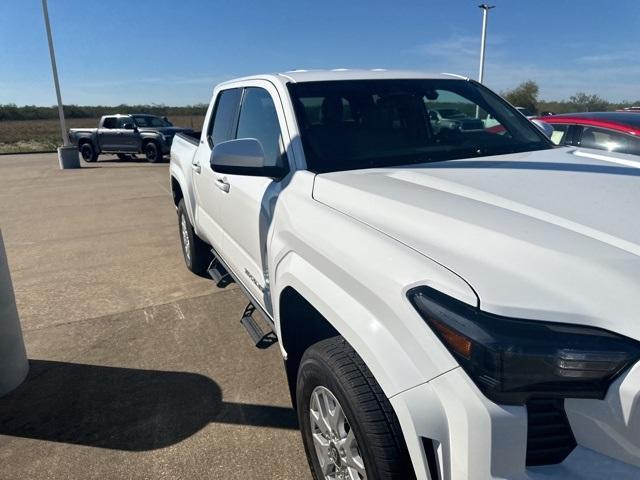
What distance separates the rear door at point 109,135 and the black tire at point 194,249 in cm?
1524

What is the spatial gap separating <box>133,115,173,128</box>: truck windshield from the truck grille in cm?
1952

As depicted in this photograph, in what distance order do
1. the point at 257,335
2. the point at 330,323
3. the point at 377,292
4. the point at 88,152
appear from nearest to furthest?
the point at 377,292 → the point at 330,323 → the point at 257,335 → the point at 88,152

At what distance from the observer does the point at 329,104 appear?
9.57ft

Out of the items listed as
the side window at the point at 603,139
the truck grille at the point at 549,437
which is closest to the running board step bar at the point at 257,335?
the truck grille at the point at 549,437

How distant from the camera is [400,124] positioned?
Result: 3012mm

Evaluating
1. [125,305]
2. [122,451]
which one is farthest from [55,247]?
[122,451]

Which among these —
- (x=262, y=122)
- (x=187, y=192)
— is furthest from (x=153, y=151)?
(x=262, y=122)

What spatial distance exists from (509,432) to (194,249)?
14.1 ft

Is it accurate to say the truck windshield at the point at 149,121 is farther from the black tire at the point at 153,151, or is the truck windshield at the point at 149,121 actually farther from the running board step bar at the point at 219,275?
the running board step bar at the point at 219,275

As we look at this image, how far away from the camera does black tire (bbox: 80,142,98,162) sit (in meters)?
19.5

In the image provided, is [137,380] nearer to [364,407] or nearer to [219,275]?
[219,275]

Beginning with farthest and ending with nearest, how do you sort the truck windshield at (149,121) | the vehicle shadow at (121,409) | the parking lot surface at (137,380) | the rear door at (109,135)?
the rear door at (109,135)
the truck windshield at (149,121)
the vehicle shadow at (121,409)
the parking lot surface at (137,380)

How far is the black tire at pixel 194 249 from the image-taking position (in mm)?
5102

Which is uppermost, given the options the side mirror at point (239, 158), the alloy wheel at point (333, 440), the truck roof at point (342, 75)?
the truck roof at point (342, 75)
